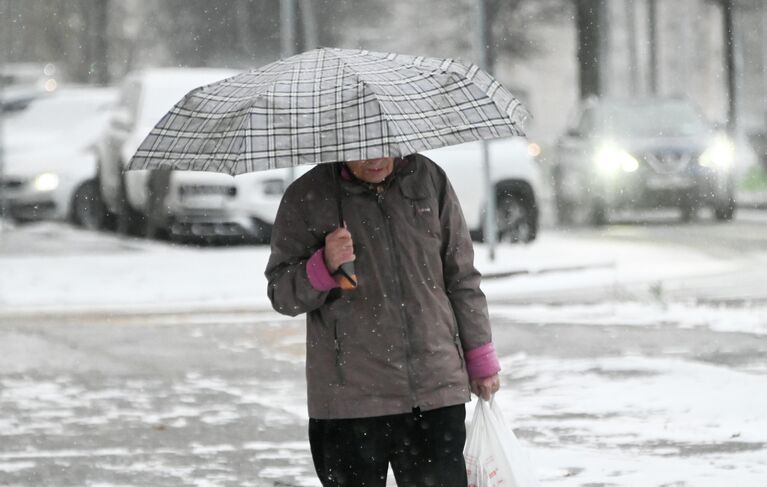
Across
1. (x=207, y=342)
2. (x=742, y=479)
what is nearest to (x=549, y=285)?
(x=207, y=342)

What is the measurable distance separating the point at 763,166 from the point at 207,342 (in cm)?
2330

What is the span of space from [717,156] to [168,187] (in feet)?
24.3

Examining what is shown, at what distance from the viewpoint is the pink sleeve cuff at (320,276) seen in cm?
441

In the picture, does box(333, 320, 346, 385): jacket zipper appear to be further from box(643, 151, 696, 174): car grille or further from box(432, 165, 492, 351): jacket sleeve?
box(643, 151, 696, 174): car grille

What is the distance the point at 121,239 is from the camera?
1952 cm

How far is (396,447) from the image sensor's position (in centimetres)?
457

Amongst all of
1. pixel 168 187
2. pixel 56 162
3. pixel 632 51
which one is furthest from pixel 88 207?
pixel 632 51

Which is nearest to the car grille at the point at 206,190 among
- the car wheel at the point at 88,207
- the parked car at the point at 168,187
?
the parked car at the point at 168,187

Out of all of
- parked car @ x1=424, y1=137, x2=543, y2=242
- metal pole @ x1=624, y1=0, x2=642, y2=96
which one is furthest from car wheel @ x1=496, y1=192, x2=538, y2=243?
metal pole @ x1=624, y1=0, x2=642, y2=96

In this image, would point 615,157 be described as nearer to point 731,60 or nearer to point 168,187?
point 168,187

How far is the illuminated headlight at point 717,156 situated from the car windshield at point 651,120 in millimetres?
373

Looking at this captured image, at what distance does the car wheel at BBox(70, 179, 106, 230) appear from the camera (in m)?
21.3

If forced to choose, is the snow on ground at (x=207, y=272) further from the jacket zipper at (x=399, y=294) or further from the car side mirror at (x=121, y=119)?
the jacket zipper at (x=399, y=294)

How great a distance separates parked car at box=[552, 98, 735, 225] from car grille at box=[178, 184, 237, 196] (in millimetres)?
6032
